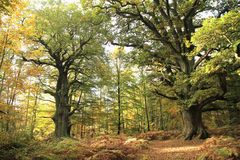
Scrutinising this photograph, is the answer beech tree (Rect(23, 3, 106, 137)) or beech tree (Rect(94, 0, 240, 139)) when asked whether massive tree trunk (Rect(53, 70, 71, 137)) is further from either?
beech tree (Rect(94, 0, 240, 139))

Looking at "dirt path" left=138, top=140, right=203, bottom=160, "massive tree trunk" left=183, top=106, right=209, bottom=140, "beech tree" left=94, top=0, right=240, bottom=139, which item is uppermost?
"beech tree" left=94, top=0, right=240, bottom=139

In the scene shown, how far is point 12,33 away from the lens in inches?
479

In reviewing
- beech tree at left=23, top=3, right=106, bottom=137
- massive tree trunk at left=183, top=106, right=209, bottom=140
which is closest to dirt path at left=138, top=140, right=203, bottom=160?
massive tree trunk at left=183, top=106, right=209, bottom=140

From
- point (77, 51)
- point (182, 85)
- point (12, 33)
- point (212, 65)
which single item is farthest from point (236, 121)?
point (12, 33)

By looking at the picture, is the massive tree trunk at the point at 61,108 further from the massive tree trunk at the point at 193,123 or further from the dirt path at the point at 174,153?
the massive tree trunk at the point at 193,123

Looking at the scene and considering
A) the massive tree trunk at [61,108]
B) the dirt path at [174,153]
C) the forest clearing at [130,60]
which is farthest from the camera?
the massive tree trunk at [61,108]

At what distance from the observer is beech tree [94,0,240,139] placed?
44.0ft

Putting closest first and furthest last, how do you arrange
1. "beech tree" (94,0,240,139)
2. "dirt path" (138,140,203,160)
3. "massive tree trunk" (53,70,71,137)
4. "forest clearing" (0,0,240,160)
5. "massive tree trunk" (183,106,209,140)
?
"dirt path" (138,140,203,160)
"forest clearing" (0,0,240,160)
"beech tree" (94,0,240,139)
"massive tree trunk" (183,106,209,140)
"massive tree trunk" (53,70,71,137)

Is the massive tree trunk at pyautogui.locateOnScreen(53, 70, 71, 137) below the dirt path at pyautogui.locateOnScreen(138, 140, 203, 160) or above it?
above

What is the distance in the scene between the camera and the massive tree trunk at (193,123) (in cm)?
1441

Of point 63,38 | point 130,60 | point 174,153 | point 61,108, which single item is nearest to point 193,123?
point 174,153

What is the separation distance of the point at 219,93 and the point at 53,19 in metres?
12.4

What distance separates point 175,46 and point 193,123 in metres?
5.39

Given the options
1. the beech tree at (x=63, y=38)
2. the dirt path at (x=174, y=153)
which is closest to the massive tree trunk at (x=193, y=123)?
the dirt path at (x=174, y=153)
